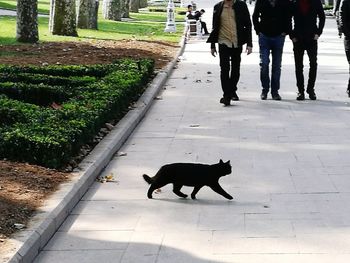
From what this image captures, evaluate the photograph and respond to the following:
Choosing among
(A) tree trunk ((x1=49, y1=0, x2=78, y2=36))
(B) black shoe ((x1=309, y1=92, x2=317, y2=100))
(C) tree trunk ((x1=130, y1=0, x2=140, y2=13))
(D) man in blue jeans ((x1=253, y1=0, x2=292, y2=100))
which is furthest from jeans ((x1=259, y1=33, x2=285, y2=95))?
(C) tree trunk ((x1=130, y1=0, x2=140, y2=13))

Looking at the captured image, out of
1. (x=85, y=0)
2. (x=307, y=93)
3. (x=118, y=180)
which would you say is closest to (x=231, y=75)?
(x=307, y=93)

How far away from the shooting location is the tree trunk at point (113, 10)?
37031 millimetres

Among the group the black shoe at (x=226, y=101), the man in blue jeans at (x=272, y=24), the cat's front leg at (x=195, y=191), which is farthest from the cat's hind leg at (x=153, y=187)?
the man in blue jeans at (x=272, y=24)

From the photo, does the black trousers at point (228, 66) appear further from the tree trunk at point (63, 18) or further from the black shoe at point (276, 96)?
the tree trunk at point (63, 18)

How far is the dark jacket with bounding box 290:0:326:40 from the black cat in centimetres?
599

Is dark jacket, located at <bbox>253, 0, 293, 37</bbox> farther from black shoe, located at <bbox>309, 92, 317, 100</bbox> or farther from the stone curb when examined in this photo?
the stone curb

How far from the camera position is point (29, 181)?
7379 mm

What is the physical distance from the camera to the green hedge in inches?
319

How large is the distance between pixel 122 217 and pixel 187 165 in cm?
79

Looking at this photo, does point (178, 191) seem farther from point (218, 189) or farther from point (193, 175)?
point (218, 189)

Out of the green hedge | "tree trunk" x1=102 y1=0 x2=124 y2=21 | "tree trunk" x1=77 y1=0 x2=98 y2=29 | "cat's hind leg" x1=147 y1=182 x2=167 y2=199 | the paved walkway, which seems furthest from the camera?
"tree trunk" x1=102 y1=0 x2=124 y2=21

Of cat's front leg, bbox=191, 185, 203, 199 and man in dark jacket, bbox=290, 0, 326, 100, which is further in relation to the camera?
man in dark jacket, bbox=290, 0, 326, 100

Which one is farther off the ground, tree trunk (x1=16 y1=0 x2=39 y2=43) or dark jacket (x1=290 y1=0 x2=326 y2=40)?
dark jacket (x1=290 y1=0 x2=326 y2=40)

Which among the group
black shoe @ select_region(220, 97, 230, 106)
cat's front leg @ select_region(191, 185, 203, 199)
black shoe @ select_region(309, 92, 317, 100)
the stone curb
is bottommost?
the stone curb
